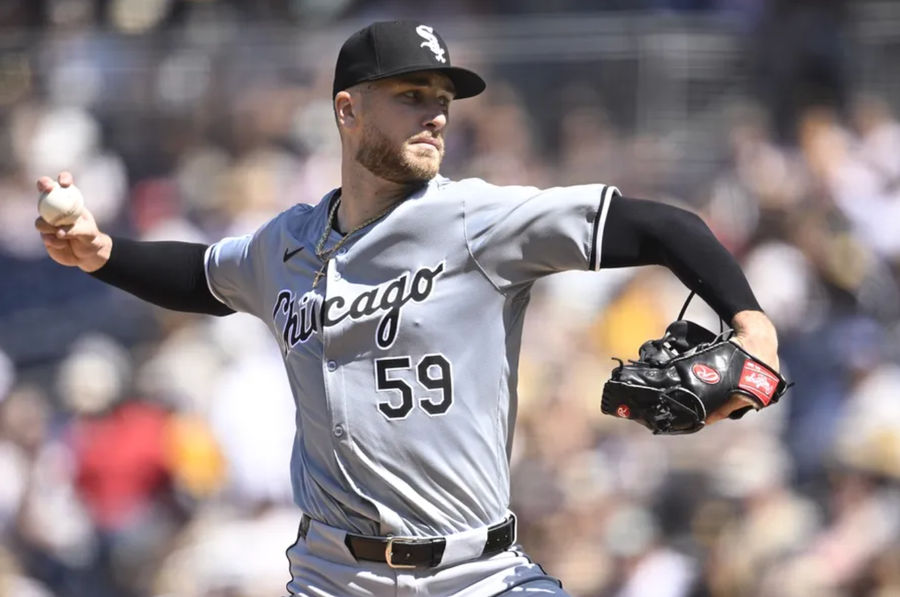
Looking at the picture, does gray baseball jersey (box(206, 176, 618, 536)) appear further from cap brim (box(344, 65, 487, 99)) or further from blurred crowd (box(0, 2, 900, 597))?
blurred crowd (box(0, 2, 900, 597))

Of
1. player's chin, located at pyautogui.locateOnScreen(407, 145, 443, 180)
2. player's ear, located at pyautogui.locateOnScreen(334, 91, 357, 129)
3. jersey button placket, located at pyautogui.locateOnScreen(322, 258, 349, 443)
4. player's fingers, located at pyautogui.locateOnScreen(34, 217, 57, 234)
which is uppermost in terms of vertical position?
player's ear, located at pyautogui.locateOnScreen(334, 91, 357, 129)

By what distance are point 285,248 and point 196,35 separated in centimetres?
708

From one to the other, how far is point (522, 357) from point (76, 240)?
422 cm

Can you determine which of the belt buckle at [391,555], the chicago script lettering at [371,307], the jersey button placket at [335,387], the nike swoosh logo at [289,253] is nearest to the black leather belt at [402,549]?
the belt buckle at [391,555]

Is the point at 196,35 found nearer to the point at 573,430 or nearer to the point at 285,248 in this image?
the point at 573,430

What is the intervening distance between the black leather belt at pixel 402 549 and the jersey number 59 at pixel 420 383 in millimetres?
310

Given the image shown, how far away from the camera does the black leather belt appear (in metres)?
3.70

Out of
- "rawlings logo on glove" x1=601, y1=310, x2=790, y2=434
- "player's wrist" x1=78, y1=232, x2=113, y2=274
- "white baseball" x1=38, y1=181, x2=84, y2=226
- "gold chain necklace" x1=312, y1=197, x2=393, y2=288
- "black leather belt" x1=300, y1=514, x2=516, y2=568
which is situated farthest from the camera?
"player's wrist" x1=78, y1=232, x2=113, y2=274

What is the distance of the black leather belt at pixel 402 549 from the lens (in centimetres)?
370

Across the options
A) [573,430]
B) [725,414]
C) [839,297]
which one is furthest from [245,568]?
[725,414]

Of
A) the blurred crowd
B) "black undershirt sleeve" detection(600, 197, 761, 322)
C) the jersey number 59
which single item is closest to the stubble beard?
the jersey number 59

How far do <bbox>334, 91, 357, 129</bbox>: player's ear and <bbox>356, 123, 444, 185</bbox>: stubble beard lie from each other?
0.09 m

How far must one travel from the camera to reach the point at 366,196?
3979 millimetres

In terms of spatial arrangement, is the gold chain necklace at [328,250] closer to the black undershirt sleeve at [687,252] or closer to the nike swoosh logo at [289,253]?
the nike swoosh logo at [289,253]
